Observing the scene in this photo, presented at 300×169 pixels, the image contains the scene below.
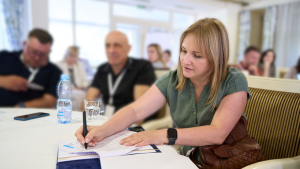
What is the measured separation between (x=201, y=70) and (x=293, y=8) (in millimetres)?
7081

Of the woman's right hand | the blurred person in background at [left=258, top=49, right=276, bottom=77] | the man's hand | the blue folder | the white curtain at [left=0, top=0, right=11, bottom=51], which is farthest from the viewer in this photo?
the white curtain at [left=0, top=0, right=11, bottom=51]

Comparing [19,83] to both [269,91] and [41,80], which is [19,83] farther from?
[269,91]

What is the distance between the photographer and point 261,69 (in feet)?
15.3

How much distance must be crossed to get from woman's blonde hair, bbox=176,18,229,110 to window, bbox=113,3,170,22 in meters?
6.21

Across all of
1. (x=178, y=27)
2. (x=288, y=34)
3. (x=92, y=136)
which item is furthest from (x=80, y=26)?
(x=288, y=34)

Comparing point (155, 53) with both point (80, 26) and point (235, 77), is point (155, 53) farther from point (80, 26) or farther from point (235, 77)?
point (235, 77)

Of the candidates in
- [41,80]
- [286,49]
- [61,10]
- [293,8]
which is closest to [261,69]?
[286,49]

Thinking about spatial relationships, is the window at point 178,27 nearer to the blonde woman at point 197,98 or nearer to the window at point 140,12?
the window at point 140,12

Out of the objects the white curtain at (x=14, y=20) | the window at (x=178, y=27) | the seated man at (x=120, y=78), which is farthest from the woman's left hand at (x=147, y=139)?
the window at (x=178, y=27)

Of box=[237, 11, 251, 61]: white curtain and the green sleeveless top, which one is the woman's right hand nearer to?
the green sleeveless top

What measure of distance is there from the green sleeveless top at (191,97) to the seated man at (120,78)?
95 cm

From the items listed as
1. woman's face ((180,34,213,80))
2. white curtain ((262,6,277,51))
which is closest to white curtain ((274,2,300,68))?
white curtain ((262,6,277,51))

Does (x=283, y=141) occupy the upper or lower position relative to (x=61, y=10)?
lower

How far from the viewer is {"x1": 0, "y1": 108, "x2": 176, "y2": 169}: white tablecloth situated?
2.12ft
